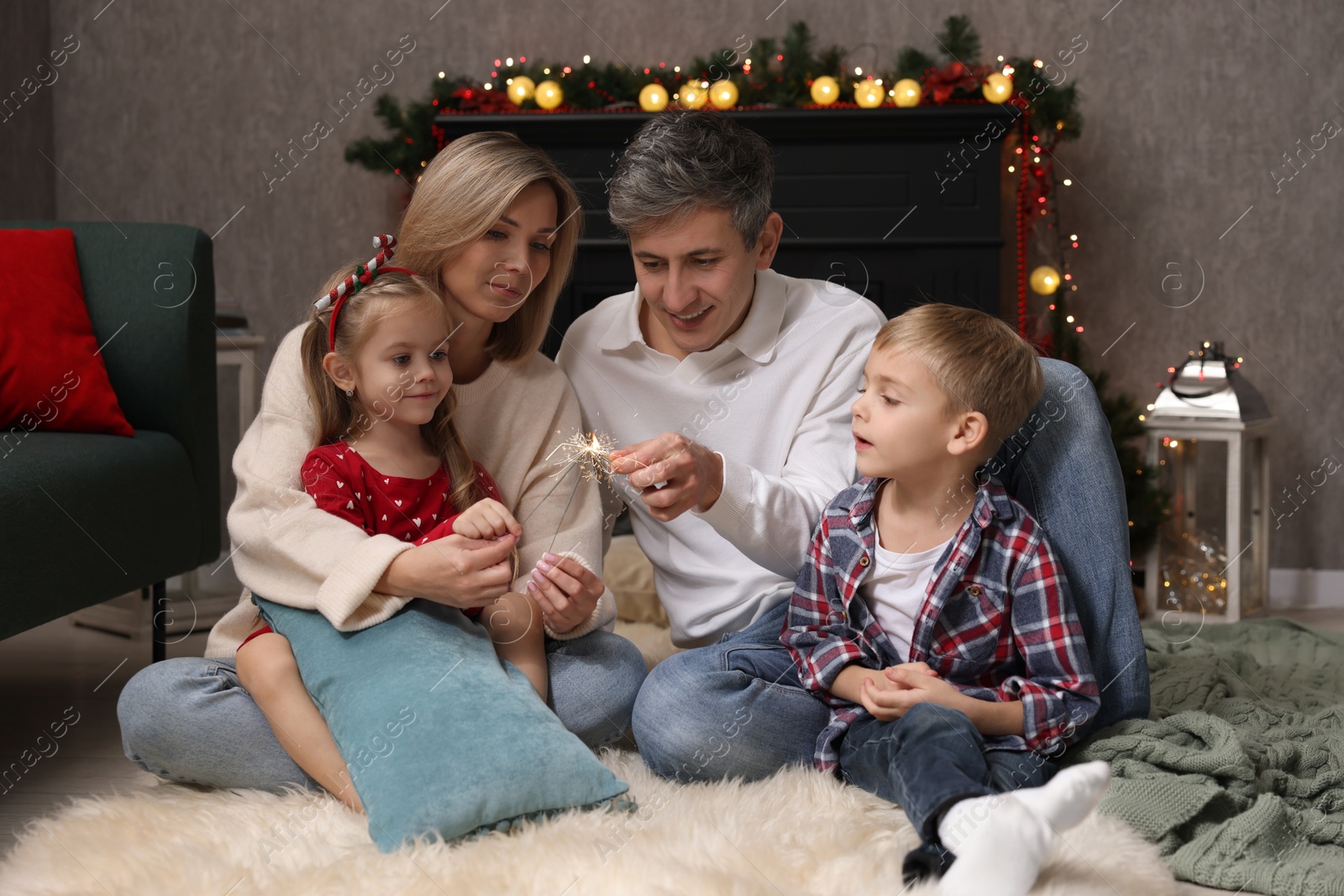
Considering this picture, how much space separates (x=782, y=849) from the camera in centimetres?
120

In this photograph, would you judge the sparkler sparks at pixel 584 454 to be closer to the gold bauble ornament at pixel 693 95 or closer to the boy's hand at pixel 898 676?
the boy's hand at pixel 898 676

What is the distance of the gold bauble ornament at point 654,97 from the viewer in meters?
2.92

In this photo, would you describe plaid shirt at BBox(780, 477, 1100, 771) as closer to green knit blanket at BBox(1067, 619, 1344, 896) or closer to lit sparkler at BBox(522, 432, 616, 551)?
green knit blanket at BBox(1067, 619, 1344, 896)

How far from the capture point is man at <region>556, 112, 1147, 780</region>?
1.43 m

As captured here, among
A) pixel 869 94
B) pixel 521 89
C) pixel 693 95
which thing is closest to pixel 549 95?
pixel 521 89

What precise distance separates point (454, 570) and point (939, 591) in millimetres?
573

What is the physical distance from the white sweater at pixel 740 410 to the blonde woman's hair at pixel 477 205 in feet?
0.43

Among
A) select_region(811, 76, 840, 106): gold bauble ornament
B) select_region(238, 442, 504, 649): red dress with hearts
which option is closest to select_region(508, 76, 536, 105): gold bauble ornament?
select_region(811, 76, 840, 106): gold bauble ornament

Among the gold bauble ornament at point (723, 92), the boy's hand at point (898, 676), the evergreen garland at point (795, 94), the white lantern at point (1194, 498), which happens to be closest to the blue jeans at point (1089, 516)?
the boy's hand at point (898, 676)

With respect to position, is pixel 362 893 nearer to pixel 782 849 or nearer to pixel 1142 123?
pixel 782 849

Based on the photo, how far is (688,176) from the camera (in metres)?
1.52

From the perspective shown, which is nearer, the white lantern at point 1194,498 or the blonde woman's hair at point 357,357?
the blonde woman's hair at point 357,357

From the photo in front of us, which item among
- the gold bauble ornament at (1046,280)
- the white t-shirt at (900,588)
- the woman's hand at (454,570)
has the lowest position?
the white t-shirt at (900,588)

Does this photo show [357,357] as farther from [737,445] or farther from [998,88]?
[998,88]
